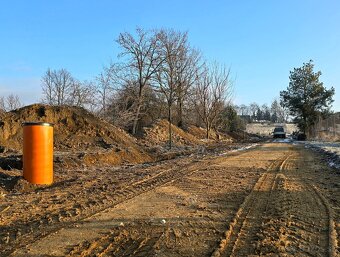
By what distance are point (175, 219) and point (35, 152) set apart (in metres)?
5.28

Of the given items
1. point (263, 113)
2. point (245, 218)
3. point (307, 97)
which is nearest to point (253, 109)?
point (263, 113)

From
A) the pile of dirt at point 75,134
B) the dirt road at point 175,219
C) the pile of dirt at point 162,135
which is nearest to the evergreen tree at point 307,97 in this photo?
the pile of dirt at point 162,135

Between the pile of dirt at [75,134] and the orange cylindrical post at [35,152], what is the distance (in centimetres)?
549

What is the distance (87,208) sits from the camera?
22.7 ft

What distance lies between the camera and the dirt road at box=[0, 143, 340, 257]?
15.7 feet

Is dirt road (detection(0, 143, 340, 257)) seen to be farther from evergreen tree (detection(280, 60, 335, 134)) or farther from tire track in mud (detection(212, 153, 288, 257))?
evergreen tree (detection(280, 60, 335, 134))

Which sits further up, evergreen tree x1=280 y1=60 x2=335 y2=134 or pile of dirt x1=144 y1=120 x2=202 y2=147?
evergreen tree x1=280 y1=60 x2=335 y2=134

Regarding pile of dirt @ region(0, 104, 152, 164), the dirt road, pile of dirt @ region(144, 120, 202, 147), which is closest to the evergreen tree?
pile of dirt @ region(144, 120, 202, 147)

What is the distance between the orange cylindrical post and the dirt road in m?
0.66

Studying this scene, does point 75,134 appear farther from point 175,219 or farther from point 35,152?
point 175,219

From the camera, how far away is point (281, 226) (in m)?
5.80

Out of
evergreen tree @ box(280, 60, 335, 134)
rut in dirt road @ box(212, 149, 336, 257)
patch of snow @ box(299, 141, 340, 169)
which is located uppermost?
evergreen tree @ box(280, 60, 335, 134)

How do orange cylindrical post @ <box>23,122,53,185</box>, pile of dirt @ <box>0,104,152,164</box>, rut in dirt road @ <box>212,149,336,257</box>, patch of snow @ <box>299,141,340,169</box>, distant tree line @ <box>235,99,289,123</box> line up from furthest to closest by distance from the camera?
distant tree line @ <box>235,99,289,123</box>, pile of dirt @ <box>0,104,152,164</box>, patch of snow @ <box>299,141,340,169</box>, orange cylindrical post @ <box>23,122,53,185</box>, rut in dirt road @ <box>212,149,336,257</box>

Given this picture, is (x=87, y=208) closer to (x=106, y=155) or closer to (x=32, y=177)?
(x=32, y=177)
